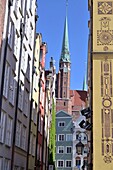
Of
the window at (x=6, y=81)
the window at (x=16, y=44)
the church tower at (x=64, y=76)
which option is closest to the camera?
the window at (x=6, y=81)

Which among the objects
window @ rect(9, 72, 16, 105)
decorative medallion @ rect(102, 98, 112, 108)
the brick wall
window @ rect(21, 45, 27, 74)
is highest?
the brick wall

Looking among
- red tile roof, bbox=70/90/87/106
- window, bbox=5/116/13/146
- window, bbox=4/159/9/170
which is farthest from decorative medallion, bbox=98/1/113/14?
red tile roof, bbox=70/90/87/106

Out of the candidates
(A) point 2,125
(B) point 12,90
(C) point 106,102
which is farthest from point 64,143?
(C) point 106,102

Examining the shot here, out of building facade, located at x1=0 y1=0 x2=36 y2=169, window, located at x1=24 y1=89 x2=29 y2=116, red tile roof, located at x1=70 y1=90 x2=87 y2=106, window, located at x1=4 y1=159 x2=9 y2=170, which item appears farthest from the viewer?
red tile roof, located at x1=70 y1=90 x2=87 y2=106

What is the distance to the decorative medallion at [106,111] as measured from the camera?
14406 mm

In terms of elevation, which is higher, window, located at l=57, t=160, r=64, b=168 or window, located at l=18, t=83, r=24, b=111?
window, located at l=18, t=83, r=24, b=111

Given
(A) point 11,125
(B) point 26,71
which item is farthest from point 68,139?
(A) point 11,125

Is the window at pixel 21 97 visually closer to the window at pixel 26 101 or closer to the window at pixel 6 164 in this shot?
the window at pixel 26 101

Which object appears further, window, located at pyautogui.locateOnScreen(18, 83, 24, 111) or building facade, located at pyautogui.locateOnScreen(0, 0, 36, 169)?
window, located at pyautogui.locateOnScreen(18, 83, 24, 111)

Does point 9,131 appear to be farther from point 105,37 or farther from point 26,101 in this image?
point 105,37

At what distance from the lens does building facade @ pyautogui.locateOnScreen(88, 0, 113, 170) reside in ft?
47.3

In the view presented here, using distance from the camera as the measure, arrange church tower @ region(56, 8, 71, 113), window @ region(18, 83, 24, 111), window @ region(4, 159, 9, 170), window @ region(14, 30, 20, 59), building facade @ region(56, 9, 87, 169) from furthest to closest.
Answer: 1. church tower @ region(56, 8, 71, 113)
2. building facade @ region(56, 9, 87, 169)
3. window @ region(18, 83, 24, 111)
4. window @ region(14, 30, 20, 59)
5. window @ region(4, 159, 9, 170)

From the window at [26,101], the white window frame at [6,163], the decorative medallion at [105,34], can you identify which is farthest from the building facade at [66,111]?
the decorative medallion at [105,34]

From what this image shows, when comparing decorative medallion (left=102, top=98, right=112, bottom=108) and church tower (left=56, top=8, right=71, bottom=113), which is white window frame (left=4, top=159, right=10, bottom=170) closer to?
decorative medallion (left=102, top=98, right=112, bottom=108)
